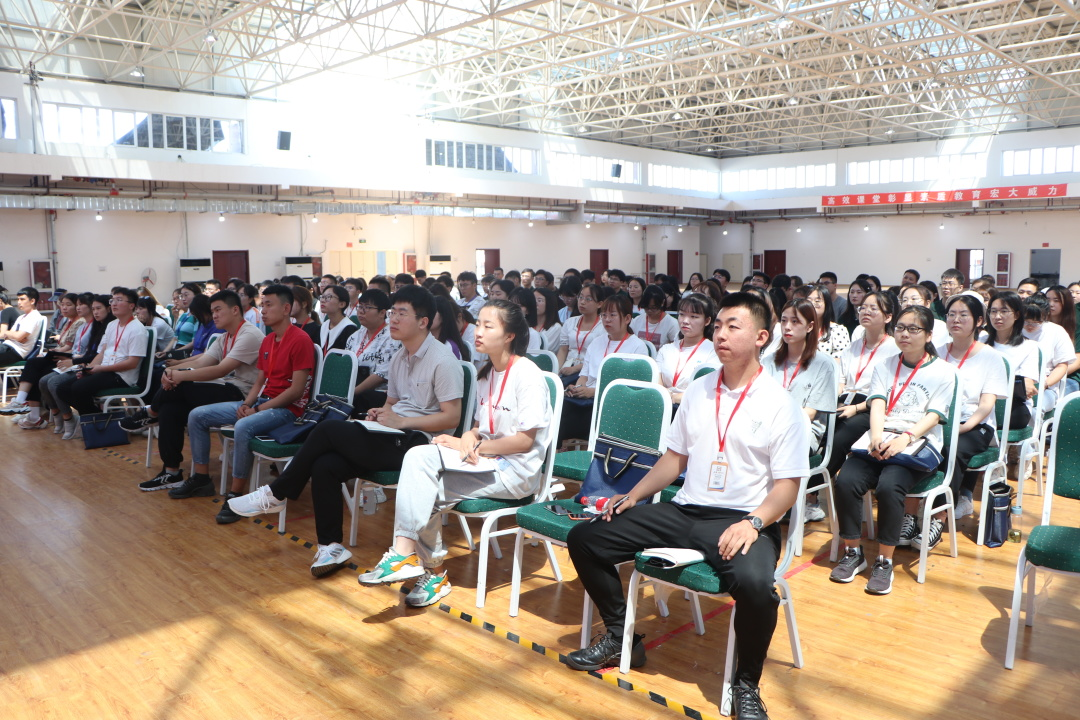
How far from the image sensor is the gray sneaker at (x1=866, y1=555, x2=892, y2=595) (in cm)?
354

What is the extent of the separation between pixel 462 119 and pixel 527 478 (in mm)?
20956

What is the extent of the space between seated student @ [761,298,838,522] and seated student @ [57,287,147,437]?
17.0 feet

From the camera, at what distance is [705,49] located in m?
19.2

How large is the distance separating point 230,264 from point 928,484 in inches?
715

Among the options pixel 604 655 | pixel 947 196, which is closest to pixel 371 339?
pixel 604 655

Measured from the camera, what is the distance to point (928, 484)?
372cm

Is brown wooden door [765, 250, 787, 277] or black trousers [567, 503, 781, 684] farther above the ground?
brown wooden door [765, 250, 787, 277]

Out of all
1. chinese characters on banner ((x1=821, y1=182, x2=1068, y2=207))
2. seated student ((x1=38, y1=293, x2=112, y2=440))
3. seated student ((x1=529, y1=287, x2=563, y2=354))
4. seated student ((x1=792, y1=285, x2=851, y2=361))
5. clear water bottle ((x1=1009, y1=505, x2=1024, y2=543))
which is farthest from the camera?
chinese characters on banner ((x1=821, y1=182, x2=1068, y2=207))

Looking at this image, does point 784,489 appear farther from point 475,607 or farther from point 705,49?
point 705,49

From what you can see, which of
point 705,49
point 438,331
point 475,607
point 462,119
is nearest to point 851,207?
point 705,49

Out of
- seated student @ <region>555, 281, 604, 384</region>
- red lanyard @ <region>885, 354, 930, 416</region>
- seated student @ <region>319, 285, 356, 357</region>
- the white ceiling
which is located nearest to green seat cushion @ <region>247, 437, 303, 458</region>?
seated student @ <region>319, 285, 356, 357</region>

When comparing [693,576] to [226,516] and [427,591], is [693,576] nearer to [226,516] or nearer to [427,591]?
[427,591]

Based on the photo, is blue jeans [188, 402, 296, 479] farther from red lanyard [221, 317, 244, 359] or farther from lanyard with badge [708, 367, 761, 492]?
lanyard with badge [708, 367, 761, 492]

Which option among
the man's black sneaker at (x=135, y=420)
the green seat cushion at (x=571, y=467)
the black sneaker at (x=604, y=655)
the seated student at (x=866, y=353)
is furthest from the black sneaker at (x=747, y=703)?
the man's black sneaker at (x=135, y=420)
